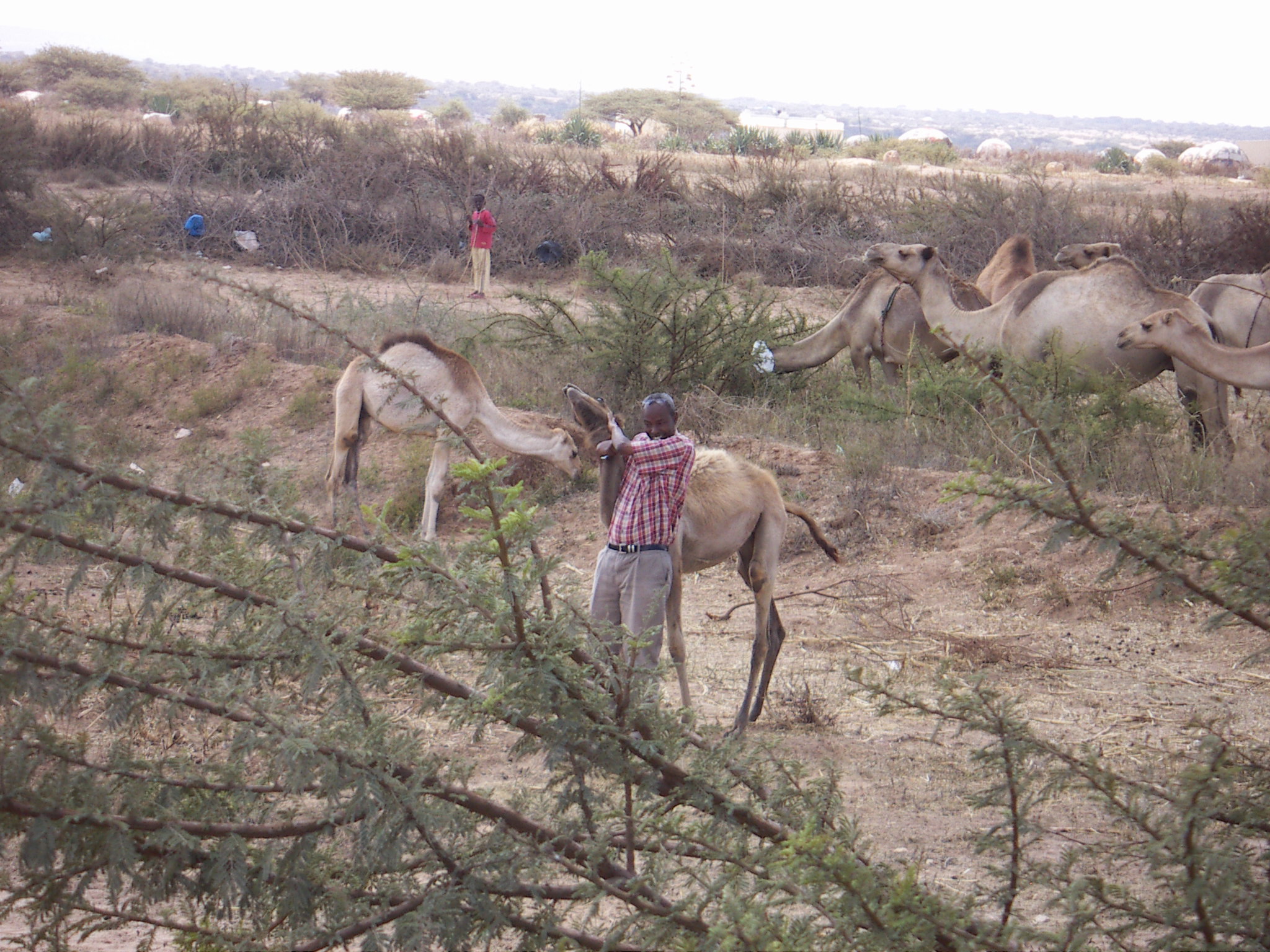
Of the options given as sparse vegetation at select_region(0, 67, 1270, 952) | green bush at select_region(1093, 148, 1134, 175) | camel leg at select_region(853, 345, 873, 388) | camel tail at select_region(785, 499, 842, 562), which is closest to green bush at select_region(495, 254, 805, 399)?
sparse vegetation at select_region(0, 67, 1270, 952)

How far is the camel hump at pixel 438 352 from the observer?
31.3ft

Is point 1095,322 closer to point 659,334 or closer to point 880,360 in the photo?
point 880,360

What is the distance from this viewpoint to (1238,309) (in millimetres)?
11273

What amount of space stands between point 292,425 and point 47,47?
204 ft

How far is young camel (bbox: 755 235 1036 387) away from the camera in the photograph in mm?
12461

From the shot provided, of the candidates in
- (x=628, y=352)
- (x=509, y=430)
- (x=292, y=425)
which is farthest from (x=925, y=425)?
(x=292, y=425)

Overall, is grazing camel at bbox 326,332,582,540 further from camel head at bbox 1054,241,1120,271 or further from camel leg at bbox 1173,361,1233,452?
camel head at bbox 1054,241,1120,271

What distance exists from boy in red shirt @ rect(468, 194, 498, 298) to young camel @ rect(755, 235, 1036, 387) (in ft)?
24.6

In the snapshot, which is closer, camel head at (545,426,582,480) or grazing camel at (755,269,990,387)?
camel head at (545,426,582,480)

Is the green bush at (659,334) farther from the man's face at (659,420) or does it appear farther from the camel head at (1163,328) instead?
the man's face at (659,420)

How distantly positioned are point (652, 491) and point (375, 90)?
65.8m

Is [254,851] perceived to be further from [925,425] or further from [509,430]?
[925,425]

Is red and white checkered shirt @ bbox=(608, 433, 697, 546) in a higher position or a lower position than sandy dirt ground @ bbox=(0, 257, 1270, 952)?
higher

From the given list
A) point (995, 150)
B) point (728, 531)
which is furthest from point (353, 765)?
point (995, 150)
